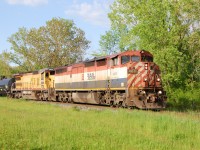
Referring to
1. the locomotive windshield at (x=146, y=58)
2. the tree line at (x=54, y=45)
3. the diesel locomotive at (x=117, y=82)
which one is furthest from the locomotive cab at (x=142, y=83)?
the tree line at (x=54, y=45)

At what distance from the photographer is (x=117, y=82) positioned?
22234 mm

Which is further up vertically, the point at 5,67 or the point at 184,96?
the point at 5,67

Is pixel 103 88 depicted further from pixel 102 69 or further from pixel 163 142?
pixel 163 142

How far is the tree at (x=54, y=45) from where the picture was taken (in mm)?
67688

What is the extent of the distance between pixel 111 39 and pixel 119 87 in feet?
111

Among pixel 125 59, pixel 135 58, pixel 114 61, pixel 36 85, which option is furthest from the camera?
pixel 36 85

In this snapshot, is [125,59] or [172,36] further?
[172,36]

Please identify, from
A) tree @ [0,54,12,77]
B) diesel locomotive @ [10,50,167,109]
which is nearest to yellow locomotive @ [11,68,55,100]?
diesel locomotive @ [10,50,167,109]

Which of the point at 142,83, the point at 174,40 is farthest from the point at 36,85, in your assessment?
the point at 142,83

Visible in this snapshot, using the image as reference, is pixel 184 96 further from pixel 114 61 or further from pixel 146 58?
pixel 114 61

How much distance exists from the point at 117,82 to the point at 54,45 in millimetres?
47296

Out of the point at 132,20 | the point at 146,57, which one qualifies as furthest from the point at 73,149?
the point at 132,20

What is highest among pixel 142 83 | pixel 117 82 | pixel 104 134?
pixel 117 82

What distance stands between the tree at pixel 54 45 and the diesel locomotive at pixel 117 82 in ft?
Answer: 112
